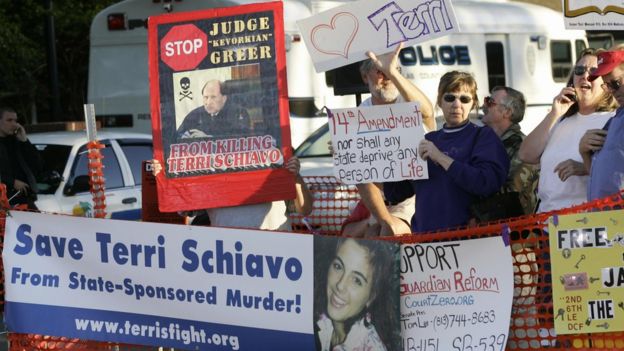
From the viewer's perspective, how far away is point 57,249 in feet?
23.3

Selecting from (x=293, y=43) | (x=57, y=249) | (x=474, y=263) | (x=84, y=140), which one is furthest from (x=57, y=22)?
(x=474, y=263)

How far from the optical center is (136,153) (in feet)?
42.6

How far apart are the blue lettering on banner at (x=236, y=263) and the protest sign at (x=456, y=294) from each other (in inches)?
24.4

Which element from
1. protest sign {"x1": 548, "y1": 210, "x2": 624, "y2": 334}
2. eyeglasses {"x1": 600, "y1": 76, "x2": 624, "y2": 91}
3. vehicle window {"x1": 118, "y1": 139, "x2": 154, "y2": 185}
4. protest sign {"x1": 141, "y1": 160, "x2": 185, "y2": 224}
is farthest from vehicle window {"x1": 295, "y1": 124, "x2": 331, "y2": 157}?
protest sign {"x1": 548, "y1": 210, "x2": 624, "y2": 334}

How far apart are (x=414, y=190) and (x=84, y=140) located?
629cm

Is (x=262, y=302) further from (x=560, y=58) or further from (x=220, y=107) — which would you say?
(x=560, y=58)

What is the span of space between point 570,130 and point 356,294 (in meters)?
1.52

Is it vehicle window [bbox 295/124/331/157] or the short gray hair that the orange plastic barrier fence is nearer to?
the short gray hair

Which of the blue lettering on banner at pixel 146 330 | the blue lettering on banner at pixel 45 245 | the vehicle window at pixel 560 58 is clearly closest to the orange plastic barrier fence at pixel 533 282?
the blue lettering on banner at pixel 146 330

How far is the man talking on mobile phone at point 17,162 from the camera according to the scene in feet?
36.6

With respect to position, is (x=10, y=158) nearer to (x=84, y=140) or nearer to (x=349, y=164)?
(x=84, y=140)

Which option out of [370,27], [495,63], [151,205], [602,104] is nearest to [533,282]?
[602,104]

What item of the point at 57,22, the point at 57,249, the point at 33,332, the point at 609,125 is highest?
the point at 57,22

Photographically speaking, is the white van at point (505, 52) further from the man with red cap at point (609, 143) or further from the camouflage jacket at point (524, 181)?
the man with red cap at point (609, 143)
